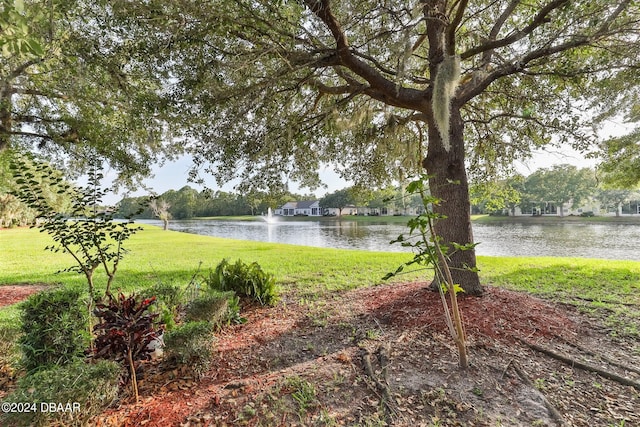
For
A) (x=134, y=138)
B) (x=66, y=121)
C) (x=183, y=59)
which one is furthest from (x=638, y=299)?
(x=66, y=121)

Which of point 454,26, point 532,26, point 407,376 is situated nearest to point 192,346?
point 407,376

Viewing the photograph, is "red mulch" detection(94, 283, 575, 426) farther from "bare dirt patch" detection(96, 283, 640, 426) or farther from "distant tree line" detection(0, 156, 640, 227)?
"distant tree line" detection(0, 156, 640, 227)

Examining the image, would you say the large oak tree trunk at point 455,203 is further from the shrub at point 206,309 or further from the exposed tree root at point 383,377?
the shrub at point 206,309

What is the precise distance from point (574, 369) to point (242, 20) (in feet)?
13.9

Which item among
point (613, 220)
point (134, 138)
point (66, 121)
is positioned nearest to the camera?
point (66, 121)

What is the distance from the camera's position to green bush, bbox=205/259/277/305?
13.4 ft

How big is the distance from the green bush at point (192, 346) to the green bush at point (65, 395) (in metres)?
0.49

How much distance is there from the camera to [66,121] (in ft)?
13.3

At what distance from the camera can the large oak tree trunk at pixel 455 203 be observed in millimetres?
3641

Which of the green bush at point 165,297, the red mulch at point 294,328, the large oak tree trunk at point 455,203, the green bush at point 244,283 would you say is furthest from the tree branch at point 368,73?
the green bush at point 165,297

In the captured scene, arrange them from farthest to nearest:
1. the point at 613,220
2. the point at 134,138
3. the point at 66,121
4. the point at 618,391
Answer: the point at 613,220
the point at 134,138
the point at 66,121
the point at 618,391

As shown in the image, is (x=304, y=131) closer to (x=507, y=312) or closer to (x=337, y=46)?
(x=337, y=46)

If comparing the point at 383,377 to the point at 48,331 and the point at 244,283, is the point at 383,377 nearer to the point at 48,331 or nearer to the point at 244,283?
the point at 48,331

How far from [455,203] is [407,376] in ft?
7.63
